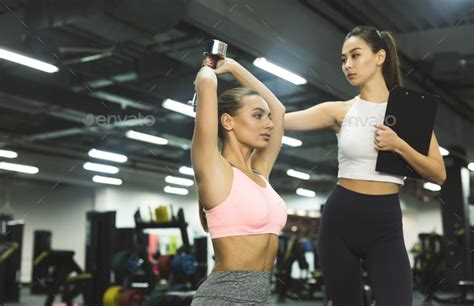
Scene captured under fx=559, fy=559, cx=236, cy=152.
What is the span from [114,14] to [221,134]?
6.69ft

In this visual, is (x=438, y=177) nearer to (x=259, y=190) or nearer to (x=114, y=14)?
(x=259, y=190)

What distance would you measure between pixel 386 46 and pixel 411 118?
0.73 ft

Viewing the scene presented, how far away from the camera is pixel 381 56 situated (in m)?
1.59

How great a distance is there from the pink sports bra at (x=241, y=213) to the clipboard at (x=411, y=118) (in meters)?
0.39

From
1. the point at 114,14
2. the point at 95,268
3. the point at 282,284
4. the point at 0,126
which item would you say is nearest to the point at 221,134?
the point at 114,14

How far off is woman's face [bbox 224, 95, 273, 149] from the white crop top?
0.29 metres

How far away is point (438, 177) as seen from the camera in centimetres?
149

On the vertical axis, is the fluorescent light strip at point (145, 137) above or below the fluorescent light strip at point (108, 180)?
above

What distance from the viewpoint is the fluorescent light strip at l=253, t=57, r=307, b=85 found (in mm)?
3047

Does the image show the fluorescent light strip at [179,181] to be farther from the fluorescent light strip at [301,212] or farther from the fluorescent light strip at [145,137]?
the fluorescent light strip at [301,212]

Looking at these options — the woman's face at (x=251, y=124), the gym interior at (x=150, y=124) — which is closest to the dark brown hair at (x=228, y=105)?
the woman's face at (x=251, y=124)

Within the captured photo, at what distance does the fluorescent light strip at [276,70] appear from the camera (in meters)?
3.05

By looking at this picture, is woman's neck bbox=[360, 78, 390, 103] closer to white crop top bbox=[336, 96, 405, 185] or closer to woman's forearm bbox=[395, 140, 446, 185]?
white crop top bbox=[336, 96, 405, 185]

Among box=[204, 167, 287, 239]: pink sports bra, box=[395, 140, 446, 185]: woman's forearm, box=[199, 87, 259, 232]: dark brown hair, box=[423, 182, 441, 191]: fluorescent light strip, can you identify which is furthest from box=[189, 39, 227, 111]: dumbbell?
box=[423, 182, 441, 191]: fluorescent light strip
